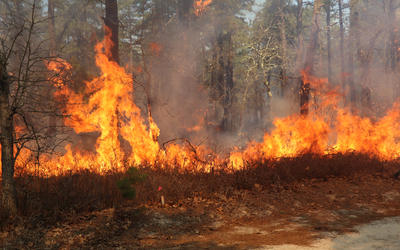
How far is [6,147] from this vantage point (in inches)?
226

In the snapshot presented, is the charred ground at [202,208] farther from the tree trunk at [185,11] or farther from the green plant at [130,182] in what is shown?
the tree trunk at [185,11]

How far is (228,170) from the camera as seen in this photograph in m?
9.02

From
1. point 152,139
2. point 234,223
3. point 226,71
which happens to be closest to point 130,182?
point 234,223

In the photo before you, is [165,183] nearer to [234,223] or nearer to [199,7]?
[234,223]

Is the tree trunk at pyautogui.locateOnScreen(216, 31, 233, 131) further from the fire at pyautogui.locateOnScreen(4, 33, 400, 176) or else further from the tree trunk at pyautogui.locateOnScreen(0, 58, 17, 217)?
the tree trunk at pyautogui.locateOnScreen(0, 58, 17, 217)

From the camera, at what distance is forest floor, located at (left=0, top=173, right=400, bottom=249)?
17.6 feet

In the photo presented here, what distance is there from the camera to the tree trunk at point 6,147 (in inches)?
225

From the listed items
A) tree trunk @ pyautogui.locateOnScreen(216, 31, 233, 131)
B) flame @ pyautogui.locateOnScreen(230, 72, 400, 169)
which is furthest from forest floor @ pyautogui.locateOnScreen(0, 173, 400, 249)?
tree trunk @ pyautogui.locateOnScreen(216, 31, 233, 131)

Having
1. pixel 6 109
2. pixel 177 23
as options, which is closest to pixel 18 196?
pixel 6 109

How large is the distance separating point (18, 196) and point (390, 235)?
259 inches

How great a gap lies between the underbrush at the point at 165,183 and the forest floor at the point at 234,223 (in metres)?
0.21

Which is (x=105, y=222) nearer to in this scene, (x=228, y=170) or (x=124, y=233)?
(x=124, y=233)

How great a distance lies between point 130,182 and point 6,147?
8.19 feet

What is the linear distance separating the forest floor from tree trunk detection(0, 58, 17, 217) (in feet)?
1.49
